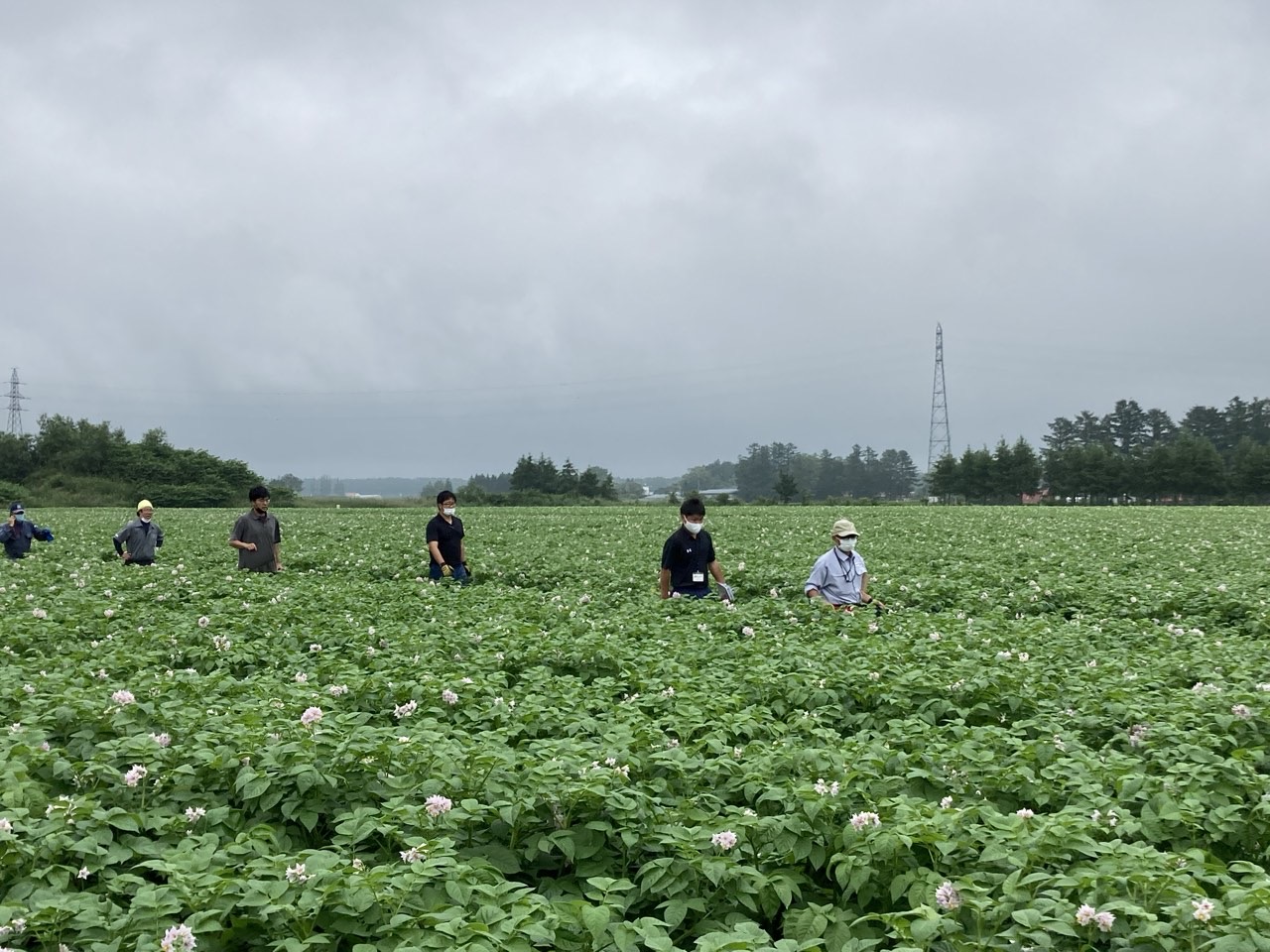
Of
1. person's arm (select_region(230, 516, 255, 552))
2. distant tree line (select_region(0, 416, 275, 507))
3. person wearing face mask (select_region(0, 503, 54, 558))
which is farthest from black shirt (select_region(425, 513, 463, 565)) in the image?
distant tree line (select_region(0, 416, 275, 507))

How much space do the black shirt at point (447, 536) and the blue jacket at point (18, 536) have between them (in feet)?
32.6

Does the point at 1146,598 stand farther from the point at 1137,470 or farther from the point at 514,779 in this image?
the point at 1137,470

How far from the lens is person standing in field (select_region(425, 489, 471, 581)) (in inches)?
494

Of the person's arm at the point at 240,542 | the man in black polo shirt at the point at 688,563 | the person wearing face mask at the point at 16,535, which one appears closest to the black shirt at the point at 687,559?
the man in black polo shirt at the point at 688,563

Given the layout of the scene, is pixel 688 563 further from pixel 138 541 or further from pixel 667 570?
pixel 138 541

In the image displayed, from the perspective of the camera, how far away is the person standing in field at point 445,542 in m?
12.5

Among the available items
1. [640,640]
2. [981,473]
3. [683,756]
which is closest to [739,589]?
[640,640]

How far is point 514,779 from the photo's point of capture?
4.01 meters

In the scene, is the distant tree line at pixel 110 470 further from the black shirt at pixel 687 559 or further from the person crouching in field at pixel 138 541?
the black shirt at pixel 687 559

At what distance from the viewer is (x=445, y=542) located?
43.0ft

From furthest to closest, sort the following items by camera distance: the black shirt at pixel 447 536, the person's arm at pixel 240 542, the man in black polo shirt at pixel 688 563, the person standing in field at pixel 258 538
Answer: the person standing in field at pixel 258 538 < the person's arm at pixel 240 542 < the black shirt at pixel 447 536 < the man in black polo shirt at pixel 688 563

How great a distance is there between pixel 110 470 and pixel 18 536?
84.3m

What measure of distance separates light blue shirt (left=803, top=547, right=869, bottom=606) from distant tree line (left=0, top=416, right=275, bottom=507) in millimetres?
79788

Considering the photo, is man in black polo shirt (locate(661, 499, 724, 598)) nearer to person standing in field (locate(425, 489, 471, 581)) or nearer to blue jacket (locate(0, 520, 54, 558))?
person standing in field (locate(425, 489, 471, 581))
